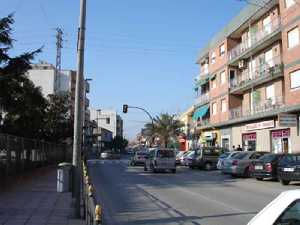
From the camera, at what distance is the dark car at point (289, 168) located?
78.0 ft

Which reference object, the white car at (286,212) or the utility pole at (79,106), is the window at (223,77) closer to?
the utility pole at (79,106)

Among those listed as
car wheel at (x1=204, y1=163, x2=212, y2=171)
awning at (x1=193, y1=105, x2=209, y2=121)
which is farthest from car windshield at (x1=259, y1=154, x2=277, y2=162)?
awning at (x1=193, y1=105, x2=209, y2=121)

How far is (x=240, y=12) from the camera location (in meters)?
50.4

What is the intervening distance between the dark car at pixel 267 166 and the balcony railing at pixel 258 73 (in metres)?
13.4

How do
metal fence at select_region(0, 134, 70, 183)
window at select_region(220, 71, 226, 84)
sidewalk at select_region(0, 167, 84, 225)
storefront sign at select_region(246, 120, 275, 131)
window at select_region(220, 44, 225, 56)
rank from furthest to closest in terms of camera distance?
window at select_region(220, 44, 225, 56) < window at select_region(220, 71, 226, 84) < storefront sign at select_region(246, 120, 275, 131) < metal fence at select_region(0, 134, 70, 183) < sidewalk at select_region(0, 167, 84, 225)

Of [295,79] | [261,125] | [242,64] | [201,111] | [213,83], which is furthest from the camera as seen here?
[201,111]

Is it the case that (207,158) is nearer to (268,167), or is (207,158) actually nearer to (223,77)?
(268,167)

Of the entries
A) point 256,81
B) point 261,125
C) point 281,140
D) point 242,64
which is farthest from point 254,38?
point 281,140

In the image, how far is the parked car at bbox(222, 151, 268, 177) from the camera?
3117 centimetres

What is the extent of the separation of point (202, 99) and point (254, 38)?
21.3 m

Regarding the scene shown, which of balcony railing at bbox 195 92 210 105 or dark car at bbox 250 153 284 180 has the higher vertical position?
balcony railing at bbox 195 92 210 105

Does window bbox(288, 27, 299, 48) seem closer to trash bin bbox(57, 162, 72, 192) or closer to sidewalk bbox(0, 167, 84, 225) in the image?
sidewalk bbox(0, 167, 84, 225)

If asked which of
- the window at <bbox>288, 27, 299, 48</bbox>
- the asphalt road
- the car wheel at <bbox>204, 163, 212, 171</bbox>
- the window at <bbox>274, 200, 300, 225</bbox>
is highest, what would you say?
the window at <bbox>288, 27, 299, 48</bbox>

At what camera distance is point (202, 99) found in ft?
220
